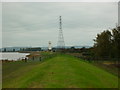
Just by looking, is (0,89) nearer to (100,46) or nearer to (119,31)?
(119,31)

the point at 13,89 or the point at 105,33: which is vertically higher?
the point at 105,33

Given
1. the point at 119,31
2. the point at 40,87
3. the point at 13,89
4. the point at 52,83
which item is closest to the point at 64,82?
the point at 52,83

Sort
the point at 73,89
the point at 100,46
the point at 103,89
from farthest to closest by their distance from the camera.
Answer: the point at 100,46 < the point at 103,89 < the point at 73,89

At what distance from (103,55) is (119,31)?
9443 millimetres

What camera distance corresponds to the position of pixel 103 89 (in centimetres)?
1775

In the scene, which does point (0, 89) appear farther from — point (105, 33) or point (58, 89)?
point (105, 33)

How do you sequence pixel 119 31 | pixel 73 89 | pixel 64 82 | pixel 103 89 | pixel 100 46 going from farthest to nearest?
pixel 100 46
pixel 119 31
pixel 64 82
pixel 103 89
pixel 73 89

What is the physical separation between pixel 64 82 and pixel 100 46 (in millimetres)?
44203

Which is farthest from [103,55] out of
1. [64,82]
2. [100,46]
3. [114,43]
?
[64,82]

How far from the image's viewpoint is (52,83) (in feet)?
60.7

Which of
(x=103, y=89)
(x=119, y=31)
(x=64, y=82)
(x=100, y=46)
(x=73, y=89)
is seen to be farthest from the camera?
(x=100, y=46)

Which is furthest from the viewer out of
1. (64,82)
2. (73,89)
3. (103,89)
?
(64,82)

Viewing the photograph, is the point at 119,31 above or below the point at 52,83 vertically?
above

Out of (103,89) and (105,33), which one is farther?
(105,33)
